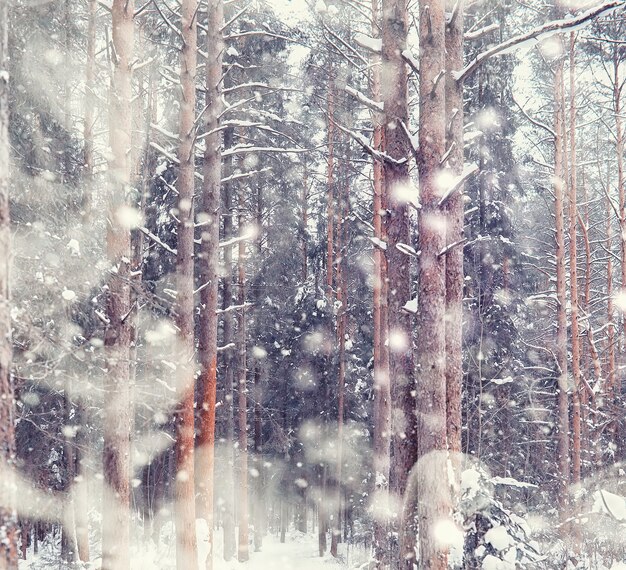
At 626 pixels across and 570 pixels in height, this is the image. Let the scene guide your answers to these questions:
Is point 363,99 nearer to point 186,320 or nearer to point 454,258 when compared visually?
point 454,258

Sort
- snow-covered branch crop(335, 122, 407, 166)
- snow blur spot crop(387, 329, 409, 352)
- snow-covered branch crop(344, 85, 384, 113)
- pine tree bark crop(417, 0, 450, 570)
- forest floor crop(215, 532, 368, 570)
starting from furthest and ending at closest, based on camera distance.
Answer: forest floor crop(215, 532, 368, 570) → snow blur spot crop(387, 329, 409, 352) → snow-covered branch crop(344, 85, 384, 113) → snow-covered branch crop(335, 122, 407, 166) → pine tree bark crop(417, 0, 450, 570)

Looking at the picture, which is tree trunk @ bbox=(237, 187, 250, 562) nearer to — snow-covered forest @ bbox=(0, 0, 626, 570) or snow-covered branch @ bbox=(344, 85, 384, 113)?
snow-covered forest @ bbox=(0, 0, 626, 570)

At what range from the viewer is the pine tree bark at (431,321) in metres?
5.63

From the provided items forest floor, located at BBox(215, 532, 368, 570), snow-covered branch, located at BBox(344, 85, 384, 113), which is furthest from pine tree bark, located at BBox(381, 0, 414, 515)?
forest floor, located at BBox(215, 532, 368, 570)

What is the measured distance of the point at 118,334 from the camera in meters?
7.97

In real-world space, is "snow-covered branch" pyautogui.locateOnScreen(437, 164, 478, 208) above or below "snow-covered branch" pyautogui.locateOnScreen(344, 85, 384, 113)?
below

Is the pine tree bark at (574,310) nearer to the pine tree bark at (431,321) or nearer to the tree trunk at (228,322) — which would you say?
the tree trunk at (228,322)

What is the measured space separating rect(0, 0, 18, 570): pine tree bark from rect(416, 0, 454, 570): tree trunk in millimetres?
3726

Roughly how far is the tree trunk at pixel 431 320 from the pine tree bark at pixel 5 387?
3.73 meters

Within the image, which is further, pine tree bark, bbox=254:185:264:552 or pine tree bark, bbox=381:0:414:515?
pine tree bark, bbox=254:185:264:552

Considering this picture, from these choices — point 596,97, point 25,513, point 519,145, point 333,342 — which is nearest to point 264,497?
point 333,342

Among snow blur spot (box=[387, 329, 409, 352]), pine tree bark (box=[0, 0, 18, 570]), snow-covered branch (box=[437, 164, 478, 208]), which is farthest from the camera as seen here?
snow blur spot (box=[387, 329, 409, 352])

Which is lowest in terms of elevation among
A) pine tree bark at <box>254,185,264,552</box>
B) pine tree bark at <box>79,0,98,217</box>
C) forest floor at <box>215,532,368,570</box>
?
forest floor at <box>215,532,368,570</box>

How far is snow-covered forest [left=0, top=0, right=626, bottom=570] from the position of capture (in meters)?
6.36
